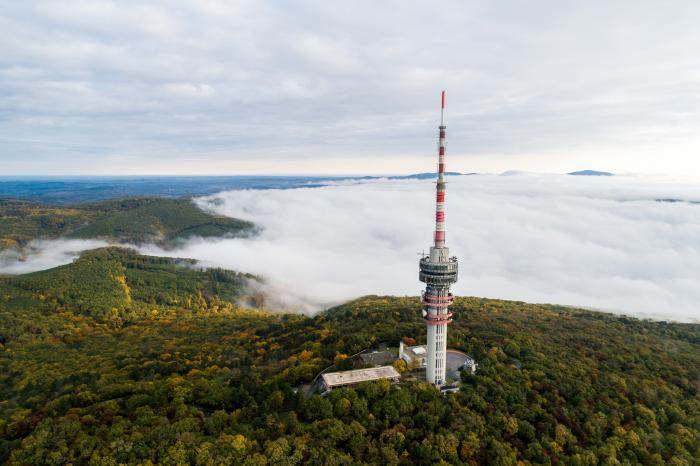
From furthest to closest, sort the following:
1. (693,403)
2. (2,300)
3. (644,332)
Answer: (2,300), (644,332), (693,403)

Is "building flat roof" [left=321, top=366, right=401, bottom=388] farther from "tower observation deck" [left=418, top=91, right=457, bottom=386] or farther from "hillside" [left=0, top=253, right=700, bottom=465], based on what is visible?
"tower observation deck" [left=418, top=91, right=457, bottom=386]

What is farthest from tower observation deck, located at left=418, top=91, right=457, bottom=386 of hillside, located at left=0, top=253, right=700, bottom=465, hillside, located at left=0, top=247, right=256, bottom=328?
hillside, located at left=0, top=247, right=256, bottom=328

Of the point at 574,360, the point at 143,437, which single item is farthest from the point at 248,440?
the point at 574,360

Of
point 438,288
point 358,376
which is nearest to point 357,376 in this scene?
point 358,376

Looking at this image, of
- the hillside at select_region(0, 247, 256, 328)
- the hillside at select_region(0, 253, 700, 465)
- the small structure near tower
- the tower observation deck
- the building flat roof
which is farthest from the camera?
the hillside at select_region(0, 247, 256, 328)

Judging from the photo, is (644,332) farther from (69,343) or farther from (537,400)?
(69,343)
